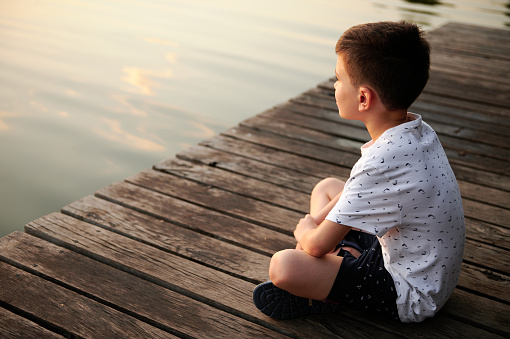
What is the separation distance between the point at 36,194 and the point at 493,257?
2550 mm

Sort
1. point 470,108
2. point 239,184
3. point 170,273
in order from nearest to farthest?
point 170,273 → point 239,184 → point 470,108

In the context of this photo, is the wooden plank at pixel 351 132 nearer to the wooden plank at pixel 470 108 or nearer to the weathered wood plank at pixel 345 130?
the weathered wood plank at pixel 345 130

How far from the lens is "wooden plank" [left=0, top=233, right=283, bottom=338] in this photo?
177 centimetres

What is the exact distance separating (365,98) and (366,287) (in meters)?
0.61

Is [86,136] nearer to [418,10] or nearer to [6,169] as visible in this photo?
[6,169]

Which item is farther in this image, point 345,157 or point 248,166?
point 345,157

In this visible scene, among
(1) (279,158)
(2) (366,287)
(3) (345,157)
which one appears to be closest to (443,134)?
(3) (345,157)

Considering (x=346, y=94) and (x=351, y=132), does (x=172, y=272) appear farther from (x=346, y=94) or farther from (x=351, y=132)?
(x=351, y=132)

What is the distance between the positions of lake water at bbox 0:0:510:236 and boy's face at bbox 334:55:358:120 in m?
2.07

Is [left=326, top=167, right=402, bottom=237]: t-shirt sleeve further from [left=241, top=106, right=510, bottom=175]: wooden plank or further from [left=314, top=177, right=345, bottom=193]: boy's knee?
[left=241, top=106, right=510, bottom=175]: wooden plank

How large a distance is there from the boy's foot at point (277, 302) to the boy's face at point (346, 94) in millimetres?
625

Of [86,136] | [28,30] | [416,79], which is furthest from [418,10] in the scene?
[416,79]

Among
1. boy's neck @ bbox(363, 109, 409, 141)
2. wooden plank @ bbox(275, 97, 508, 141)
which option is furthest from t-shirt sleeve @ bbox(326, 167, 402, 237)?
wooden plank @ bbox(275, 97, 508, 141)

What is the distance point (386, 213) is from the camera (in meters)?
1.62
